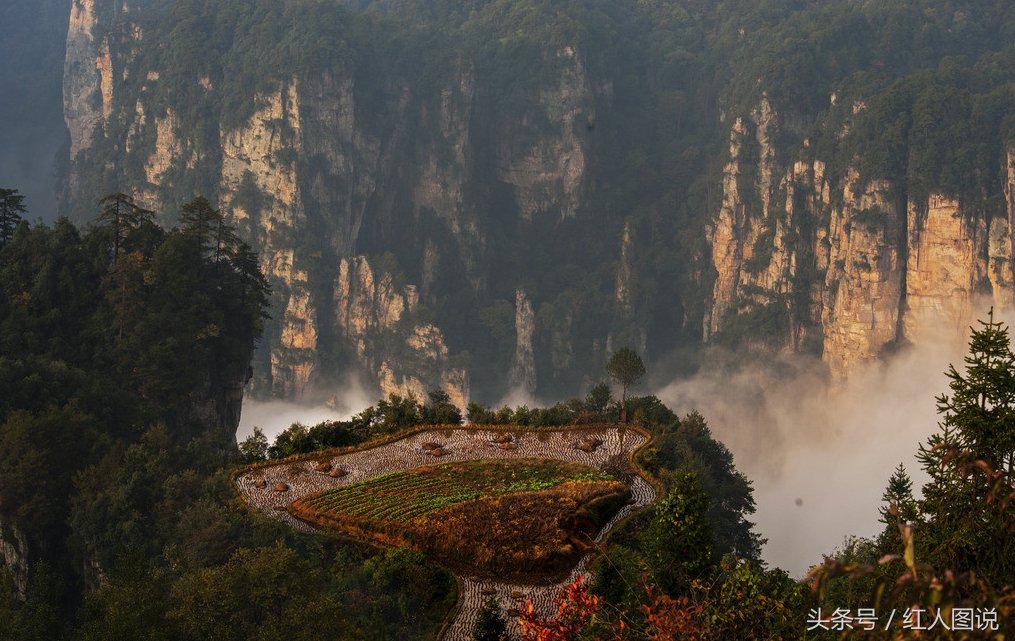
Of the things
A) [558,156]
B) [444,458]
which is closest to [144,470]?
[444,458]

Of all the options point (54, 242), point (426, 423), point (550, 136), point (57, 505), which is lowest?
point (57, 505)

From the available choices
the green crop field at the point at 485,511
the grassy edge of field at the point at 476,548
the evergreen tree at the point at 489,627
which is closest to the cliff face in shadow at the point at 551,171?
the green crop field at the point at 485,511

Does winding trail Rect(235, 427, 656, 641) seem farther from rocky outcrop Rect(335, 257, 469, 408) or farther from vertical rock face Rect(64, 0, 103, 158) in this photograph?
vertical rock face Rect(64, 0, 103, 158)

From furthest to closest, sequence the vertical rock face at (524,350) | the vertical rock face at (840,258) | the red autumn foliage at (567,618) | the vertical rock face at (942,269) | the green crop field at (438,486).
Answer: the vertical rock face at (524,350)
the vertical rock face at (840,258)
the vertical rock face at (942,269)
the green crop field at (438,486)
the red autumn foliage at (567,618)

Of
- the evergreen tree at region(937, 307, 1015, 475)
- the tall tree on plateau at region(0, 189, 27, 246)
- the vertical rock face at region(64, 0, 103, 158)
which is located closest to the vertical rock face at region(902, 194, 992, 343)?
the tall tree on plateau at region(0, 189, 27, 246)

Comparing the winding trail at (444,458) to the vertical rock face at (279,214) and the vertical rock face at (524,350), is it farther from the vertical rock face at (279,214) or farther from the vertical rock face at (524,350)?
the vertical rock face at (524,350)

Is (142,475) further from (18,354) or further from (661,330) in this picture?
(661,330)

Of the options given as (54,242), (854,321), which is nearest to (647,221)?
(854,321)
